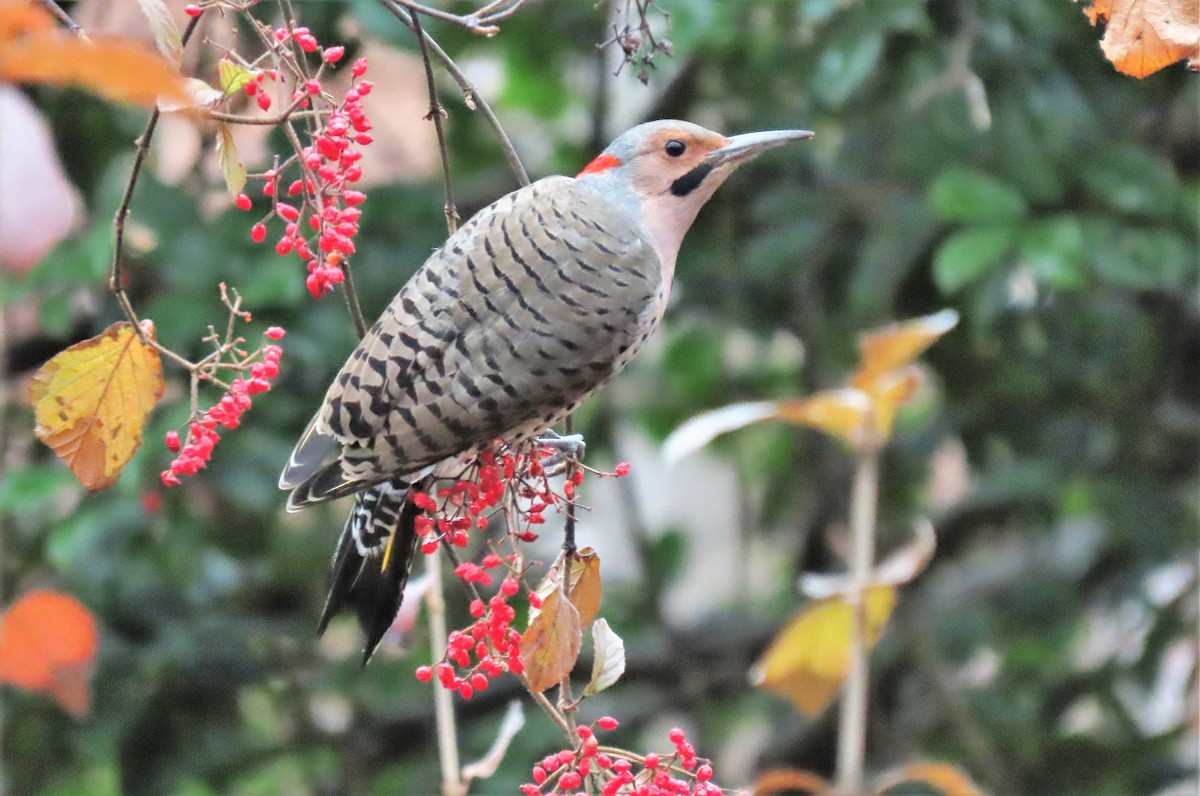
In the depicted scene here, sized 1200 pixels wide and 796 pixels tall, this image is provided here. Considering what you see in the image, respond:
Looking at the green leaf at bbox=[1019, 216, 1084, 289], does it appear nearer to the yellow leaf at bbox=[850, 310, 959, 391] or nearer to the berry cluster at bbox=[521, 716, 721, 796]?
the yellow leaf at bbox=[850, 310, 959, 391]

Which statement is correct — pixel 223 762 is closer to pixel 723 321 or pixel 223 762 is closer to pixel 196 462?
pixel 723 321

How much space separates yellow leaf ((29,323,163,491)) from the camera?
1192 mm

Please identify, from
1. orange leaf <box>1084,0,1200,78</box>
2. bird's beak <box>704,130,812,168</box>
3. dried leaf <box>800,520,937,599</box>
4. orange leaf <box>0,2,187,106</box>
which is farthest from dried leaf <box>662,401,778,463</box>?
orange leaf <box>0,2,187,106</box>

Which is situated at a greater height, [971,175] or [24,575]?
[971,175]

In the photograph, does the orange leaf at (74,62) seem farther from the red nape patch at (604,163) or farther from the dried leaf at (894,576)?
the red nape patch at (604,163)

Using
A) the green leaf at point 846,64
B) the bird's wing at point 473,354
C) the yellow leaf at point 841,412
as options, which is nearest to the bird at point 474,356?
the bird's wing at point 473,354

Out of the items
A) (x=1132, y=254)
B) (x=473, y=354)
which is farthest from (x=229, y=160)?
(x=1132, y=254)

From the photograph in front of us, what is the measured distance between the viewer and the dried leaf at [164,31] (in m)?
1.02

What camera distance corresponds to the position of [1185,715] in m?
3.05

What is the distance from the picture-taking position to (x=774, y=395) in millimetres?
3238

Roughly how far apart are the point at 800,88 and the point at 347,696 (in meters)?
1.49

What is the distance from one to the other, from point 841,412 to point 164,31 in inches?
31.9

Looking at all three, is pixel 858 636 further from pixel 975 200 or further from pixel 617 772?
pixel 975 200


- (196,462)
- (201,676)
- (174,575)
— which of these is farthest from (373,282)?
(196,462)
